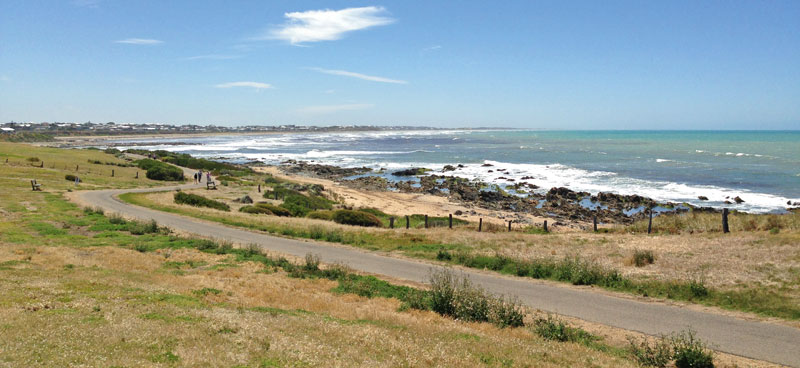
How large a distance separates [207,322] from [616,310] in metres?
10.6

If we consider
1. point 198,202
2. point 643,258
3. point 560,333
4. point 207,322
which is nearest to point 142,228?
point 198,202

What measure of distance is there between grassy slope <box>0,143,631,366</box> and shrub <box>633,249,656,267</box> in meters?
9.38

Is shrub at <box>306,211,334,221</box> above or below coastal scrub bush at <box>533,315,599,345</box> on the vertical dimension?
below

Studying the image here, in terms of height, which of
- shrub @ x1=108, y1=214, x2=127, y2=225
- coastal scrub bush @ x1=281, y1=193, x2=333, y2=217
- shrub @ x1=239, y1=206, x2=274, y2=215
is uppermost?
shrub @ x1=108, y1=214, x2=127, y2=225

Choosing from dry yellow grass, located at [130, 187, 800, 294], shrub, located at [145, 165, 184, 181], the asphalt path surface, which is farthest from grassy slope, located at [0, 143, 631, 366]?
shrub, located at [145, 165, 184, 181]

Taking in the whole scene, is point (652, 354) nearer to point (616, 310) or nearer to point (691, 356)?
point (691, 356)

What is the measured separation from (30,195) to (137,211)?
9231mm

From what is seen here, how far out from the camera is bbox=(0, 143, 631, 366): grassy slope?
306 inches

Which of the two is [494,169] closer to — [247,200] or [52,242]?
[247,200]

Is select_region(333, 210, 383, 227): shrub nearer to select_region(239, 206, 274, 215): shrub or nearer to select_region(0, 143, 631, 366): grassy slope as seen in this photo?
select_region(239, 206, 274, 215): shrub

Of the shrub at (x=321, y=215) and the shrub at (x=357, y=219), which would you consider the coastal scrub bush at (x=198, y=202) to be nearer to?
the shrub at (x=321, y=215)

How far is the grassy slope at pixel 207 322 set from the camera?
25.5ft

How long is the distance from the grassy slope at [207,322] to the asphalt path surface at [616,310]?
10.4 feet

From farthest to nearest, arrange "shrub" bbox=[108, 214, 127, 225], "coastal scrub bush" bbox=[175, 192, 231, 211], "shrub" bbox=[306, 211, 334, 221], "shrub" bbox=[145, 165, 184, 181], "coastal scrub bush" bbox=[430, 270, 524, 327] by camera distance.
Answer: "shrub" bbox=[145, 165, 184, 181] → "coastal scrub bush" bbox=[175, 192, 231, 211] → "shrub" bbox=[306, 211, 334, 221] → "shrub" bbox=[108, 214, 127, 225] → "coastal scrub bush" bbox=[430, 270, 524, 327]
